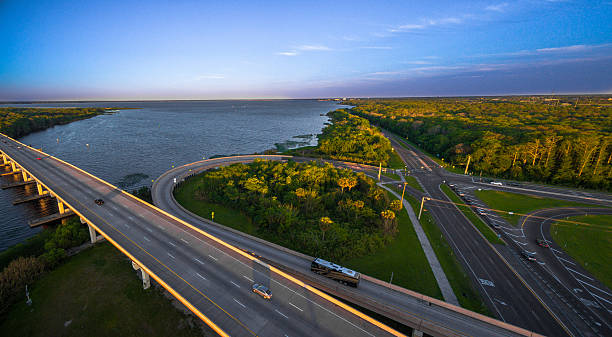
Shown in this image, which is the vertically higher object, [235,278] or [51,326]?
[235,278]

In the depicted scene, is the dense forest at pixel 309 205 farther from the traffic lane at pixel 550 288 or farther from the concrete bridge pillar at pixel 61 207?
the concrete bridge pillar at pixel 61 207

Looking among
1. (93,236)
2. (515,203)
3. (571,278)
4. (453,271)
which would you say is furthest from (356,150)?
(93,236)

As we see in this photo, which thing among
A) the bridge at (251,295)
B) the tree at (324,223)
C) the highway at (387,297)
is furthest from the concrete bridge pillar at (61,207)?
the tree at (324,223)

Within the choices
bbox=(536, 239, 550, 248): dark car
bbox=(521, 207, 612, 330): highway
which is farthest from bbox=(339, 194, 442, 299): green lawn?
bbox=(536, 239, 550, 248): dark car

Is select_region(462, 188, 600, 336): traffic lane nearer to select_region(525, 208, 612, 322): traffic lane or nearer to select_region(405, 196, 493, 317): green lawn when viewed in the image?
select_region(525, 208, 612, 322): traffic lane

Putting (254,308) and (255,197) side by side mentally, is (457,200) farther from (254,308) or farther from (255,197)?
(254,308)

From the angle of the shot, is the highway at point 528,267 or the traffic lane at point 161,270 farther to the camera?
the highway at point 528,267

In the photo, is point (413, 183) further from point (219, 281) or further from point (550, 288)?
point (219, 281)

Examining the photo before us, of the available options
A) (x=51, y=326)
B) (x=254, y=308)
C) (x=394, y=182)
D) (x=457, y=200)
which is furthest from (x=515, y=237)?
(x=51, y=326)
